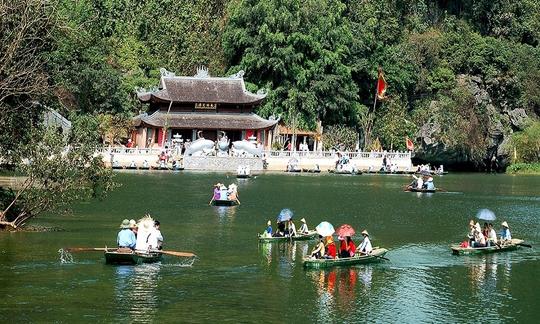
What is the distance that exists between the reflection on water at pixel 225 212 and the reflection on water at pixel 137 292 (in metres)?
14.3

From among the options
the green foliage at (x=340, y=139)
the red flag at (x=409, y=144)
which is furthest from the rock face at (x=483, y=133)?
the green foliage at (x=340, y=139)

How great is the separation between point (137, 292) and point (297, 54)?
64025 mm

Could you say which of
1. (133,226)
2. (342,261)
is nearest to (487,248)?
(342,261)

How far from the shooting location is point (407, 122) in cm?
9306

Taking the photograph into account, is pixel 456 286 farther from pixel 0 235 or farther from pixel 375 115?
pixel 375 115

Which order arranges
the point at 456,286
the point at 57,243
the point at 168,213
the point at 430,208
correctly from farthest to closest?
the point at 430,208, the point at 168,213, the point at 57,243, the point at 456,286

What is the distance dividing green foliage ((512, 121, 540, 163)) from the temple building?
80.3 ft

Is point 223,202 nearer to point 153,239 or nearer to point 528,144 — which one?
point 153,239

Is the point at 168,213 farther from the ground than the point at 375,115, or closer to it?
closer to it

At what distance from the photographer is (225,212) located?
47.8m

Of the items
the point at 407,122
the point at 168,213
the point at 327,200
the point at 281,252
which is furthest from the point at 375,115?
the point at 281,252

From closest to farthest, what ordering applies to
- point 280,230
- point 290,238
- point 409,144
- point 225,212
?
point 290,238 < point 280,230 < point 225,212 < point 409,144

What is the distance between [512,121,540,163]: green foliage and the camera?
92938 millimetres

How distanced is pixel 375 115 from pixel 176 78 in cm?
2061
